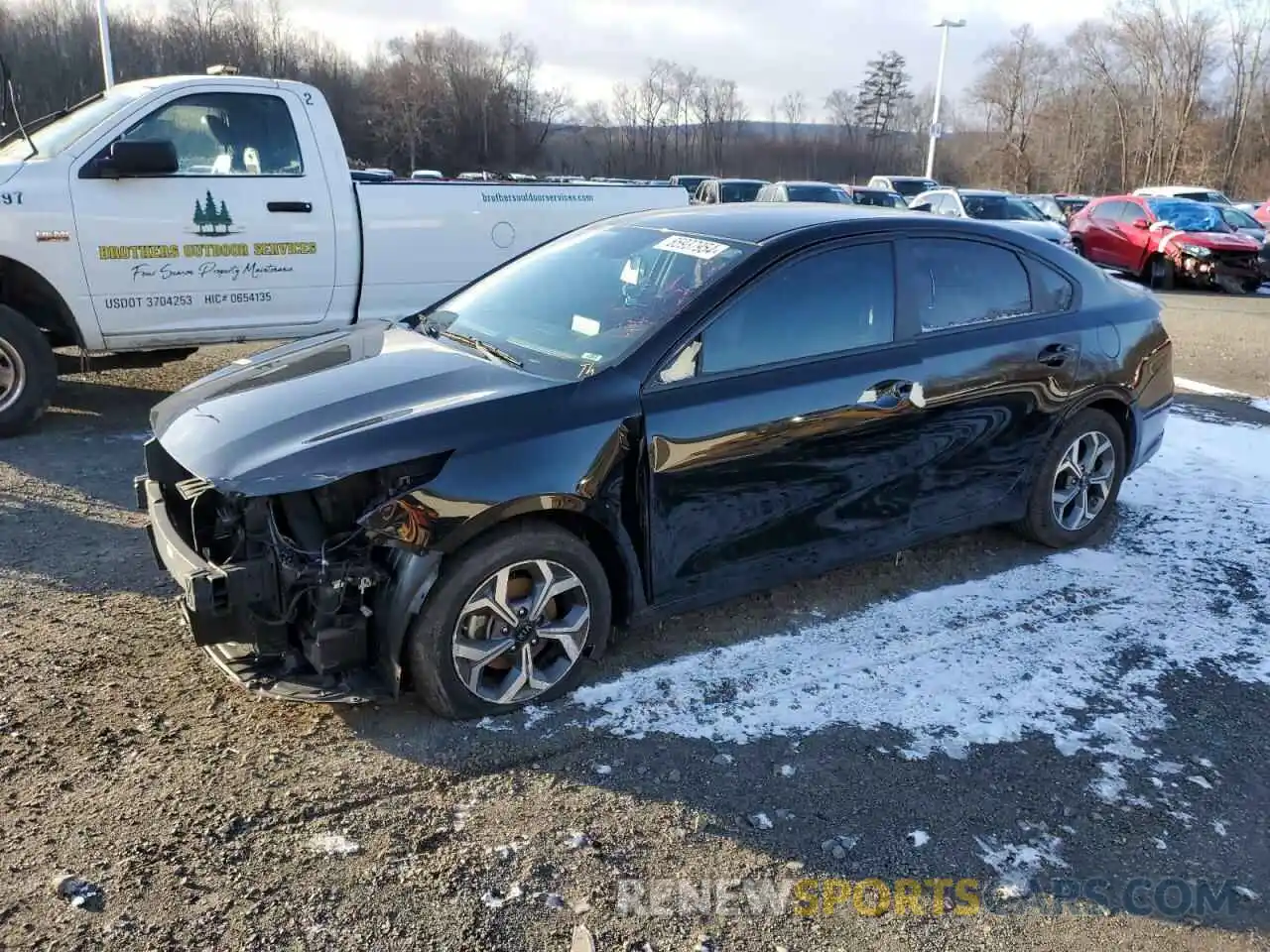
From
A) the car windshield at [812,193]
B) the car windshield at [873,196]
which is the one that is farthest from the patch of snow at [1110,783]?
the car windshield at [873,196]

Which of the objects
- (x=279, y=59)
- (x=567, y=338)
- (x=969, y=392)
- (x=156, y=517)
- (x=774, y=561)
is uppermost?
(x=279, y=59)

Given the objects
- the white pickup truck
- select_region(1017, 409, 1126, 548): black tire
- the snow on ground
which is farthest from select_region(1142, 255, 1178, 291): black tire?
the white pickup truck

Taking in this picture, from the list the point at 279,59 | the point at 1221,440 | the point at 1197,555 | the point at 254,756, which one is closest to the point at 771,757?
the point at 254,756

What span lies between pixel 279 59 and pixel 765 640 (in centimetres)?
7267

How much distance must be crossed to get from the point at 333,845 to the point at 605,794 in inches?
31.2

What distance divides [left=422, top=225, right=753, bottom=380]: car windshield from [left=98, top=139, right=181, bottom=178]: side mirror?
2.68 metres

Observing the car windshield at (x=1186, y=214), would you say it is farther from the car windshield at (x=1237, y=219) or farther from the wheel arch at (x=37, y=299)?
the wheel arch at (x=37, y=299)

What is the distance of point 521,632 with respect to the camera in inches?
128

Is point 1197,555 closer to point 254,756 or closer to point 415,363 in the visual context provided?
point 415,363

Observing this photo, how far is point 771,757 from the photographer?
3.12 m

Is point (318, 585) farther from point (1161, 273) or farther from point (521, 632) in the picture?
point (1161, 273)

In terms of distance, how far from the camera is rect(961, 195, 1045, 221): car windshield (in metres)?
18.7

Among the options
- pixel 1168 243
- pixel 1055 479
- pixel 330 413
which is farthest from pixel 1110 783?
pixel 1168 243

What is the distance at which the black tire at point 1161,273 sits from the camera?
17.7 metres
